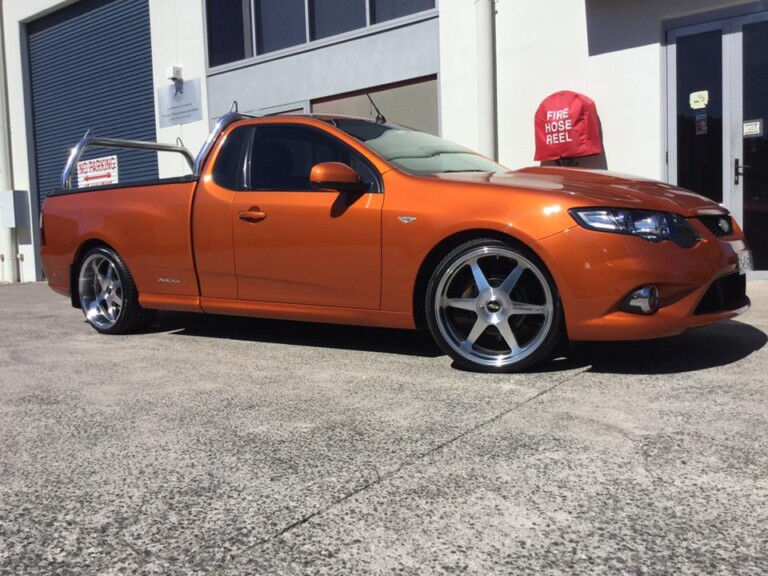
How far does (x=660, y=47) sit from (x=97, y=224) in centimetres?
554

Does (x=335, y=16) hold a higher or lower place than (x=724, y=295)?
higher

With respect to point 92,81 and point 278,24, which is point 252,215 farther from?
point 92,81

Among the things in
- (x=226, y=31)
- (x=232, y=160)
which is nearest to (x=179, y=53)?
(x=226, y=31)

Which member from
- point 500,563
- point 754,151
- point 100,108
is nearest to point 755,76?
point 754,151

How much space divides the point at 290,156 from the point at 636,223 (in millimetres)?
2207

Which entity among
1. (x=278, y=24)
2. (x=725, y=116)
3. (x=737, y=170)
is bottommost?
(x=737, y=170)

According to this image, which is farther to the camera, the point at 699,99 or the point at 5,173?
the point at 5,173

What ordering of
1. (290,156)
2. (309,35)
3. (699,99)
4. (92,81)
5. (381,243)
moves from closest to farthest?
1. (381,243)
2. (290,156)
3. (699,99)
4. (309,35)
5. (92,81)

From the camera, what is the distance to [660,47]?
739 centimetres

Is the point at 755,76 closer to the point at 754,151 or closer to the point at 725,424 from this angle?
the point at 754,151

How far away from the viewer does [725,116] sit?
7207mm

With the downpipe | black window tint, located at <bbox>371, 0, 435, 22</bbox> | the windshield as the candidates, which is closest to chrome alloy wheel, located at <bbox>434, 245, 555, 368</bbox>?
the windshield

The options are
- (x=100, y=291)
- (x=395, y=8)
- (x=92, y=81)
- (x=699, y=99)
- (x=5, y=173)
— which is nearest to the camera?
(x=100, y=291)

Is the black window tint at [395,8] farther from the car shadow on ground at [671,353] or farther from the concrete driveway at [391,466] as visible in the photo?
the concrete driveway at [391,466]
